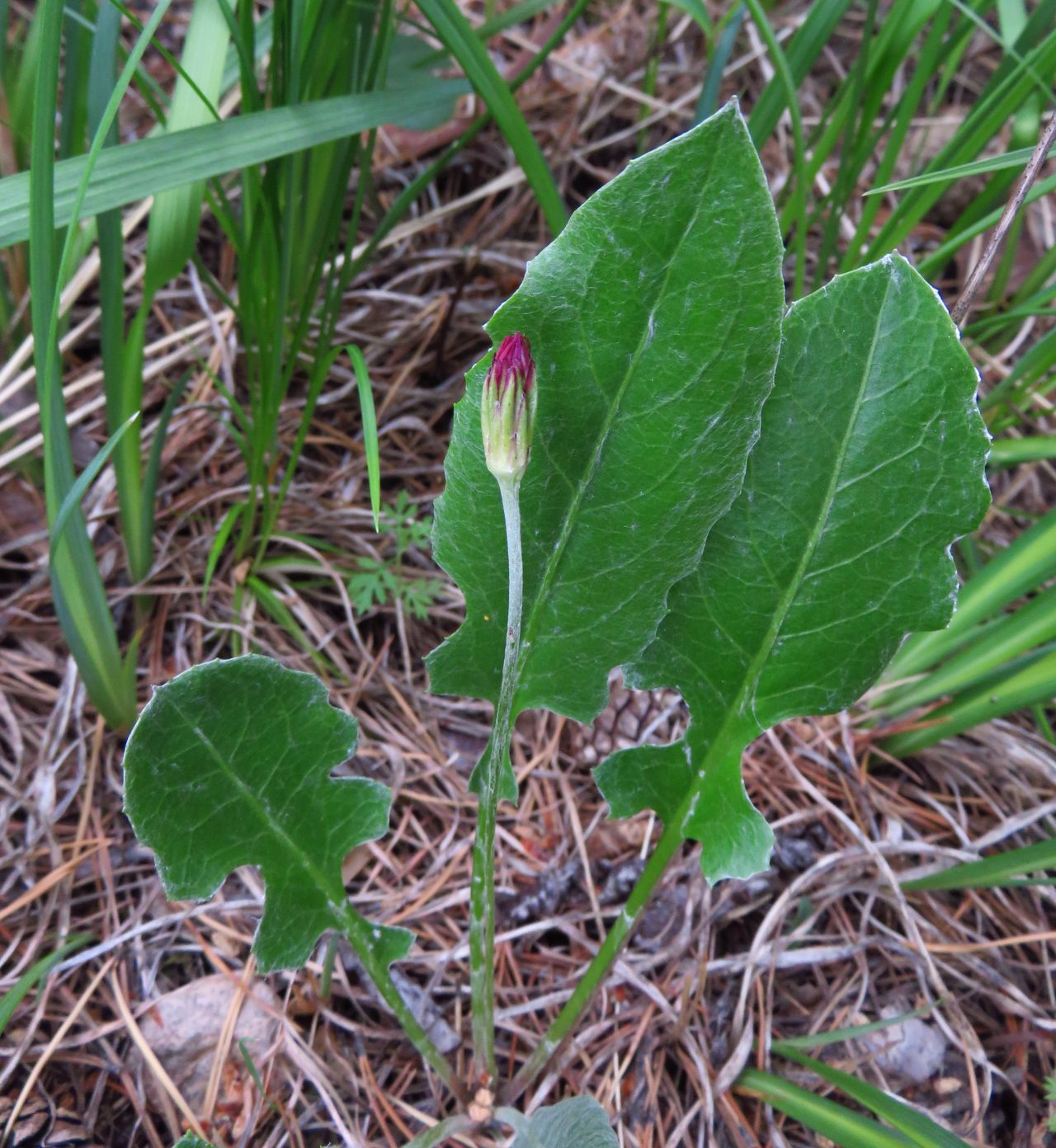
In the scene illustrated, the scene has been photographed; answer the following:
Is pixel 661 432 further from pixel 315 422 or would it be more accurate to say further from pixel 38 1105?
pixel 38 1105

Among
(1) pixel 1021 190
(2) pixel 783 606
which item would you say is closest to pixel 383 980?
(2) pixel 783 606

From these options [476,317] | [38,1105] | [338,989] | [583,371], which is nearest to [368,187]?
[476,317]

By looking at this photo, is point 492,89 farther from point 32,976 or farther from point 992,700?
point 32,976

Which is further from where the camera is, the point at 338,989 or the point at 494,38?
the point at 494,38

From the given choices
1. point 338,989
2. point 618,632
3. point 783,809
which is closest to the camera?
point 618,632

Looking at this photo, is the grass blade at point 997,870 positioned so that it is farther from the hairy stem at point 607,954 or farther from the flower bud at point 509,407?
the flower bud at point 509,407

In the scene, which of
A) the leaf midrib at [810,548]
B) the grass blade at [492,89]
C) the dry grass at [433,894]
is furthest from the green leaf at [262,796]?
the grass blade at [492,89]
